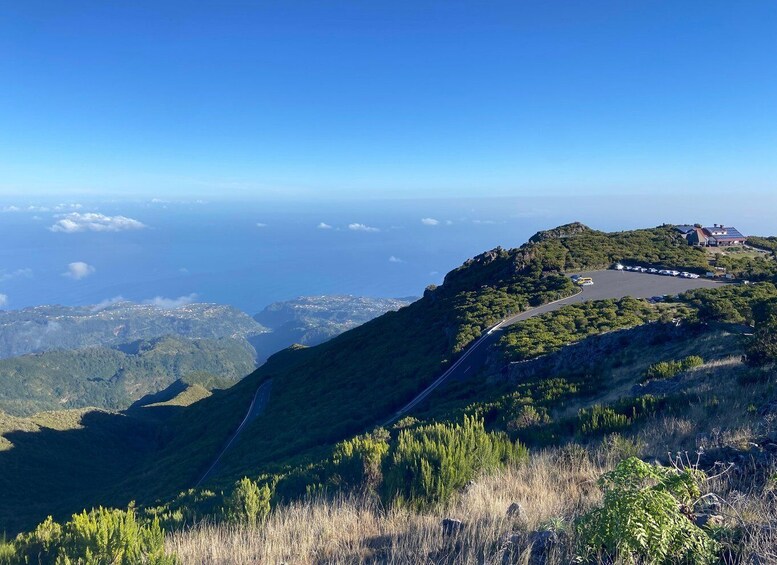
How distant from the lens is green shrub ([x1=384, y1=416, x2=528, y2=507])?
15.7 ft

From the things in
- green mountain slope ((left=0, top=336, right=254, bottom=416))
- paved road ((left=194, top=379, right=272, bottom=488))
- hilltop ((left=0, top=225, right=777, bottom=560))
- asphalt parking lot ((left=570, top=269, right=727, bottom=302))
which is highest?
asphalt parking lot ((left=570, top=269, right=727, bottom=302))

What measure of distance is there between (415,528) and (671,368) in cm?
940

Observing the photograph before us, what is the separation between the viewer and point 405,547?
3.26 m

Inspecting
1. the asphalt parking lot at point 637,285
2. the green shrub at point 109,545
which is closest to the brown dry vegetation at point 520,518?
the green shrub at point 109,545

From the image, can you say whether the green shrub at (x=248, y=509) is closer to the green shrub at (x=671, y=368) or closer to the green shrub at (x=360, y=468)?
the green shrub at (x=360, y=468)

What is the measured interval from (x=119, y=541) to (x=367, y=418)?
1584cm

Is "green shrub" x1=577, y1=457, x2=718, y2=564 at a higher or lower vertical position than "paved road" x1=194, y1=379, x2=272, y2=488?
higher

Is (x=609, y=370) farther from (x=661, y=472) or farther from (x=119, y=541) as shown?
(x=119, y=541)

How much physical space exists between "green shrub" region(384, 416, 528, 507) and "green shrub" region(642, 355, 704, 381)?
631 centimetres

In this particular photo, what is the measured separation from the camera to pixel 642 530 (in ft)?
7.56

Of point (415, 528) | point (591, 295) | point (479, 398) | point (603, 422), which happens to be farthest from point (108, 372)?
point (415, 528)

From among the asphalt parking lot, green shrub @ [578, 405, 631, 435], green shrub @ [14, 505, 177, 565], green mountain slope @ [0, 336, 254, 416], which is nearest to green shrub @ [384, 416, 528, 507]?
green shrub @ [578, 405, 631, 435]

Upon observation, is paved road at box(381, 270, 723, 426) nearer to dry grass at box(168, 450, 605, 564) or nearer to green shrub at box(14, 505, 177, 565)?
dry grass at box(168, 450, 605, 564)

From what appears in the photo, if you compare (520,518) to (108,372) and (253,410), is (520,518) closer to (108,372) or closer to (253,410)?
(253,410)
